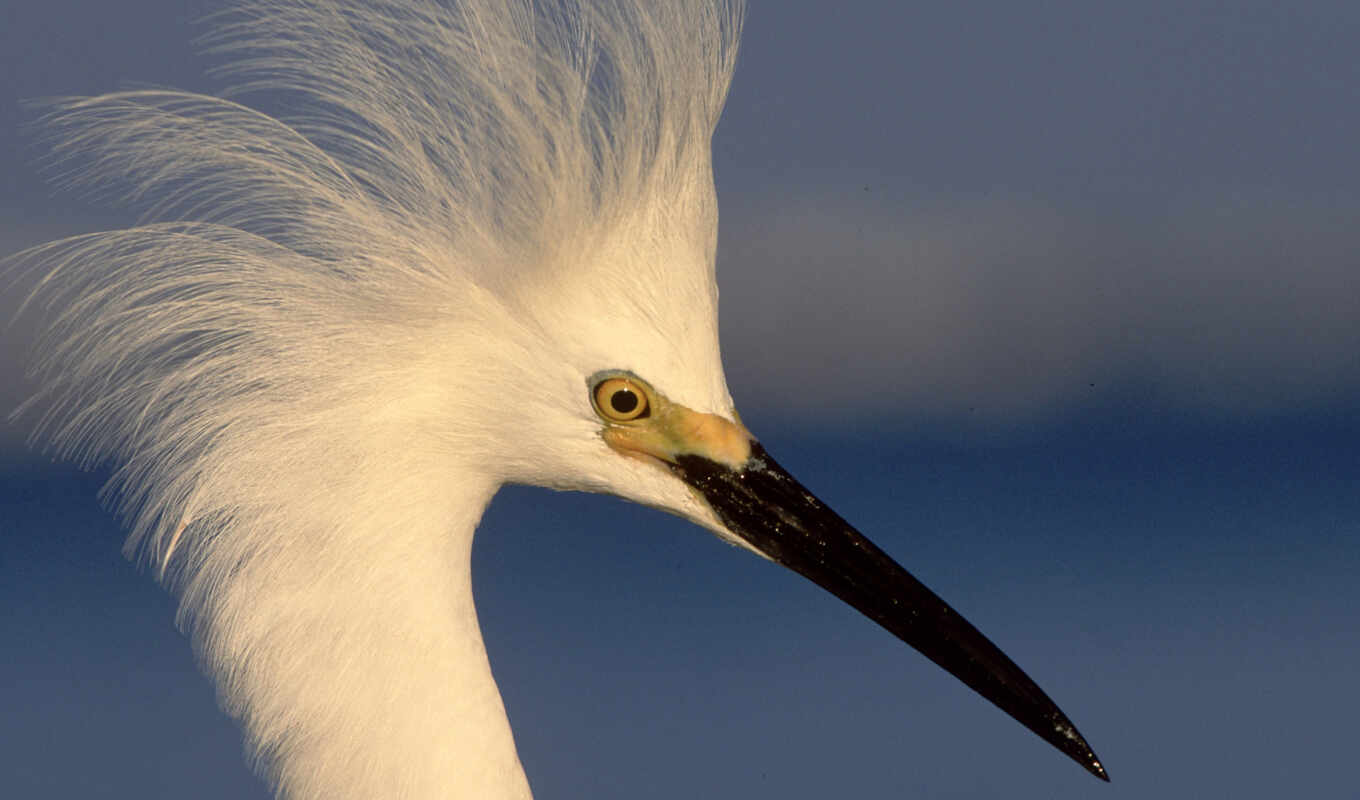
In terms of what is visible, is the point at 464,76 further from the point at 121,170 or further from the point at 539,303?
the point at 121,170

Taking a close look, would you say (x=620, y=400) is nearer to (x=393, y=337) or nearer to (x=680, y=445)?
(x=680, y=445)

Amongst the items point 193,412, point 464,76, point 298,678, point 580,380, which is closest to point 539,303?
point 580,380

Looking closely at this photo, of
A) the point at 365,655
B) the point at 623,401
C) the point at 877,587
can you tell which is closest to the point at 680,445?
the point at 623,401

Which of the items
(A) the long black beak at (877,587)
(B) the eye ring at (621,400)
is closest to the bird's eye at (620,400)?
(B) the eye ring at (621,400)

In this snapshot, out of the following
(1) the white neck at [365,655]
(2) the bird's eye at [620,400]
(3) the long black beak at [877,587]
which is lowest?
(1) the white neck at [365,655]

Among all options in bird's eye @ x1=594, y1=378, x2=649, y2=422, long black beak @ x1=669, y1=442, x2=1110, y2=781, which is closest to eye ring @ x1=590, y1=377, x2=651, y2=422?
bird's eye @ x1=594, y1=378, x2=649, y2=422

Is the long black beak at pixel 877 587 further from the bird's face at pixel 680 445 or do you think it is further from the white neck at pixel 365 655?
the white neck at pixel 365 655
